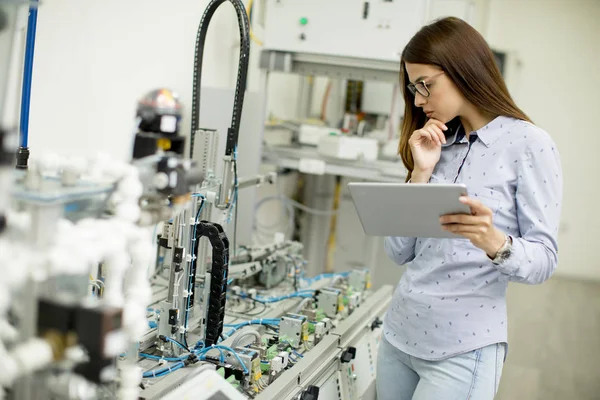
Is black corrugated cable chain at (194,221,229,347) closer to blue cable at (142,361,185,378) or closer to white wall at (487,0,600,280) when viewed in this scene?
blue cable at (142,361,185,378)

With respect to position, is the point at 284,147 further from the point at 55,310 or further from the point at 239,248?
the point at 55,310

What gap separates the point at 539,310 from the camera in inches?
197

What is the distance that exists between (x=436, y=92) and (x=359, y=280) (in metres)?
1.32

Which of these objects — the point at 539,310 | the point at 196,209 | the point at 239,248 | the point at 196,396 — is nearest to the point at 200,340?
the point at 196,209

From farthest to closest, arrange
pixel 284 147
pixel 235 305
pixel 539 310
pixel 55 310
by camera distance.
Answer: pixel 539 310 < pixel 284 147 < pixel 235 305 < pixel 55 310

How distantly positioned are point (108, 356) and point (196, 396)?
35cm

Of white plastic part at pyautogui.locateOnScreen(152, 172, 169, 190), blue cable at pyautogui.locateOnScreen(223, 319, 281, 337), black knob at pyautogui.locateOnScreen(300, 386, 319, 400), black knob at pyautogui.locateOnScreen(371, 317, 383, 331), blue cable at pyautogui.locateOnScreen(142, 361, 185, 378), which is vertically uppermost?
white plastic part at pyautogui.locateOnScreen(152, 172, 169, 190)

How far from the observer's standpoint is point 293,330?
196cm

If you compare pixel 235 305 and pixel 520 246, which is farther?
pixel 235 305

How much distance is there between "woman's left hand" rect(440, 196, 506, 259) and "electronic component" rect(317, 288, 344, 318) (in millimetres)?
1007

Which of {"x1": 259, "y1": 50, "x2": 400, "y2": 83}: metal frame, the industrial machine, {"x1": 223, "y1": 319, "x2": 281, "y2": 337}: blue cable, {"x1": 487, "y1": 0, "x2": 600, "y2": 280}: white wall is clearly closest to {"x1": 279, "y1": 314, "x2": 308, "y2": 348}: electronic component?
the industrial machine

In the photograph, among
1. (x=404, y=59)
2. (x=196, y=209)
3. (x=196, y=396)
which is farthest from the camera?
(x=196, y=209)

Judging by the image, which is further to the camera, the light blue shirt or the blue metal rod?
the blue metal rod

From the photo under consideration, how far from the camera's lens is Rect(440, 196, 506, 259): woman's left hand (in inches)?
50.3
